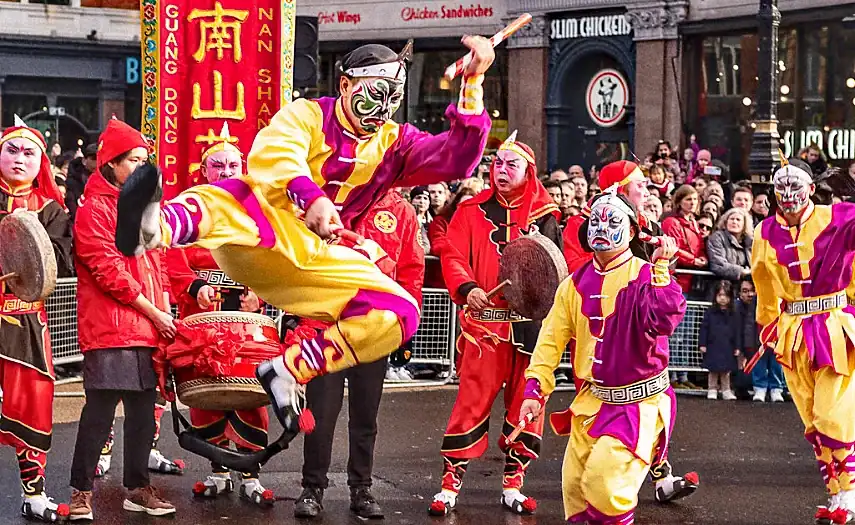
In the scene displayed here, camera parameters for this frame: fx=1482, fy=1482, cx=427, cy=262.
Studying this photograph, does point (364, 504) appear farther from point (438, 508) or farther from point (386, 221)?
point (386, 221)

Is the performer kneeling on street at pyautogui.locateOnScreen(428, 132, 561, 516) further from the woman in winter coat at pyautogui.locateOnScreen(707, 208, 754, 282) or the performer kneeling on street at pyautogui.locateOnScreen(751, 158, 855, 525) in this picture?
the woman in winter coat at pyautogui.locateOnScreen(707, 208, 754, 282)

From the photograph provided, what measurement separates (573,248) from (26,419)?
11.5 ft

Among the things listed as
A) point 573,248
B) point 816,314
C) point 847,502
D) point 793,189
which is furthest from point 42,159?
point 847,502

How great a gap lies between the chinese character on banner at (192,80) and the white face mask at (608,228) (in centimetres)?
409

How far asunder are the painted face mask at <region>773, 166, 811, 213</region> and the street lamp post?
7.07 meters

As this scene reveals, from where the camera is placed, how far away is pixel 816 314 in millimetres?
8781

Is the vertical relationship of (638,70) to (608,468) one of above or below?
above

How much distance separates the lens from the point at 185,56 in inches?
419

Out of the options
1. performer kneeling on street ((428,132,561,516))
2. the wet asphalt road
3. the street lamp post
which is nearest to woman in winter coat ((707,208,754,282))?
the wet asphalt road

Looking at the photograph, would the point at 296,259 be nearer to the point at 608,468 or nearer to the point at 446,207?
the point at 608,468

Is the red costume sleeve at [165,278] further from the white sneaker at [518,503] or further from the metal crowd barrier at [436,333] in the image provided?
the metal crowd barrier at [436,333]

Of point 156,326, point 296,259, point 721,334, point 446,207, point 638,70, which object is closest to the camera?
point 296,259

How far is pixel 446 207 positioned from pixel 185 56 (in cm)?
217

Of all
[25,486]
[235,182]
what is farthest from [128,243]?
[25,486]
